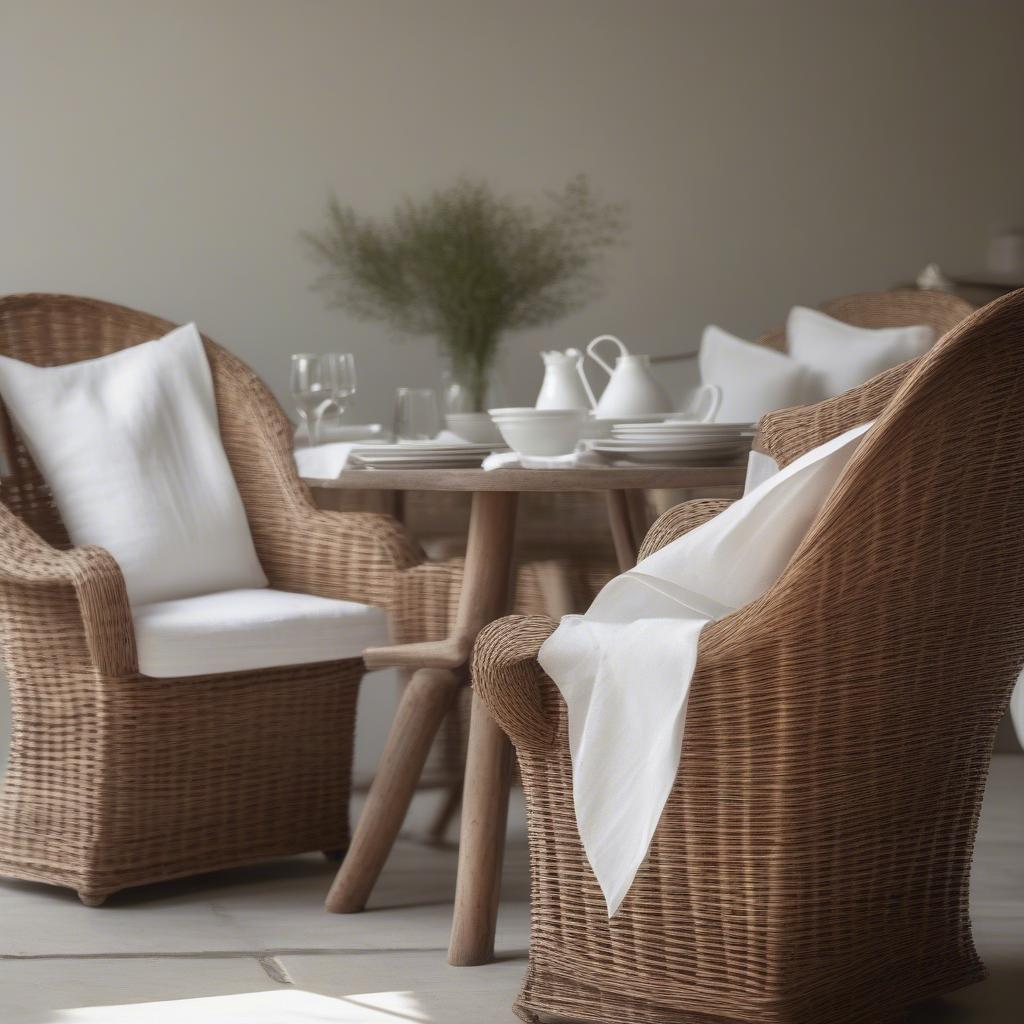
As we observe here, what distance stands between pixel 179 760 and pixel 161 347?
83 cm

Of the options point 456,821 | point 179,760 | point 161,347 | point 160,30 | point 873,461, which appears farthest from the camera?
point 160,30

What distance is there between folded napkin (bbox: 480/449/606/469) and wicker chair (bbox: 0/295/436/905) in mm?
470

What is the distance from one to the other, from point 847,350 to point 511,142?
122 cm

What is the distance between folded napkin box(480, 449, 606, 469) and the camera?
2.32 m

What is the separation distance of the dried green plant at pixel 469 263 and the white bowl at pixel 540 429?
132 centimetres

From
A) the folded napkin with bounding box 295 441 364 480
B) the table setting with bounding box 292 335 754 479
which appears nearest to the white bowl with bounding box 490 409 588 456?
the table setting with bounding box 292 335 754 479

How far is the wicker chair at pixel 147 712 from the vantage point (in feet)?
8.17

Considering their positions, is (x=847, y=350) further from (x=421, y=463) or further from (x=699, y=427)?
(x=421, y=463)

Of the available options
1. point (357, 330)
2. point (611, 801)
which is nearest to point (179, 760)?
point (611, 801)

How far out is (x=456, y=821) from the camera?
10.4ft

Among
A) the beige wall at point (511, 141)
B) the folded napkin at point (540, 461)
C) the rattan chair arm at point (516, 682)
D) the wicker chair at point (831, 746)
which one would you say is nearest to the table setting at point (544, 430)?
the folded napkin at point (540, 461)

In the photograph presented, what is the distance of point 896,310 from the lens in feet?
12.9

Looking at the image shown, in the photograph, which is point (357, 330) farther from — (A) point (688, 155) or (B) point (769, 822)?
(B) point (769, 822)

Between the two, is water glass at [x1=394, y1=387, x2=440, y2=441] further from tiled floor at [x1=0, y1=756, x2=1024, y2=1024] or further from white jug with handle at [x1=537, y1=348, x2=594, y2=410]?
tiled floor at [x1=0, y1=756, x2=1024, y2=1024]
